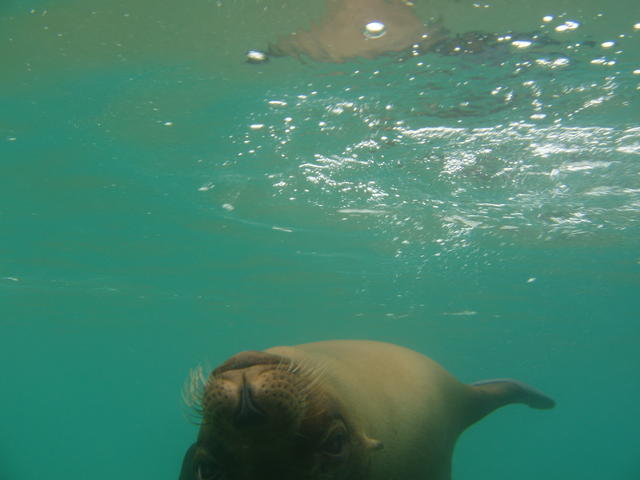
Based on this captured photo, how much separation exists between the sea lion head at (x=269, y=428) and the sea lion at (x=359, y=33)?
19.7 ft

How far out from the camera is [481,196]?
1388 cm

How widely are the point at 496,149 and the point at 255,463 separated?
10.5 metres

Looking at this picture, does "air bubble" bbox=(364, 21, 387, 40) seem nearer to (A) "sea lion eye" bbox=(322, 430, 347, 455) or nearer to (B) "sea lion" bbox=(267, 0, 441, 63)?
(B) "sea lion" bbox=(267, 0, 441, 63)

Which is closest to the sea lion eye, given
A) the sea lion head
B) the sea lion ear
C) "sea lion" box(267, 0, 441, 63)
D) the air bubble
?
the sea lion head

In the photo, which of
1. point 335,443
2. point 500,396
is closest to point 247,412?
point 335,443

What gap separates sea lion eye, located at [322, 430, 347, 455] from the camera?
7.20ft

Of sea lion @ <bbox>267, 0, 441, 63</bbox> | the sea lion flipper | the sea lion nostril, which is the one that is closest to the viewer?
the sea lion nostril

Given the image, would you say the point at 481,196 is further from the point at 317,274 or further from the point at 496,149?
the point at 317,274

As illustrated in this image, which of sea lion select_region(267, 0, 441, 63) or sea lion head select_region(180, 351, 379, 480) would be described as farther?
sea lion select_region(267, 0, 441, 63)

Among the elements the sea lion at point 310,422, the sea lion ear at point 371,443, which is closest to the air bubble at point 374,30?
the sea lion at point 310,422

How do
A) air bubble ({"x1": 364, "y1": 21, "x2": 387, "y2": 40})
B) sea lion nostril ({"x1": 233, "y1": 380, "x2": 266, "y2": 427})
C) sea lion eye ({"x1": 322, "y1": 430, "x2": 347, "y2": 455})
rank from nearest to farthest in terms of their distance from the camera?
sea lion nostril ({"x1": 233, "y1": 380, "x2": 266, "y2": 427}) < sea lion eye ({"x1": 322, "y1": 430, "x2": 347, "y2": 455}) < air bubble ({"x1": 364, "y1": 21, "x2": 387, "y2": 40})

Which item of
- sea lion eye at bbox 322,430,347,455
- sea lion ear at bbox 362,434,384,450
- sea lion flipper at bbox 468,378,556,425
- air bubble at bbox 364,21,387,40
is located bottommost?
sea lion flipper at bbox 468,378,556,425

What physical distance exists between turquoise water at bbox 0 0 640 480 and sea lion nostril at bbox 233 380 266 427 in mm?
496

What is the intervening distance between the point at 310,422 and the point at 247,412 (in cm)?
33
